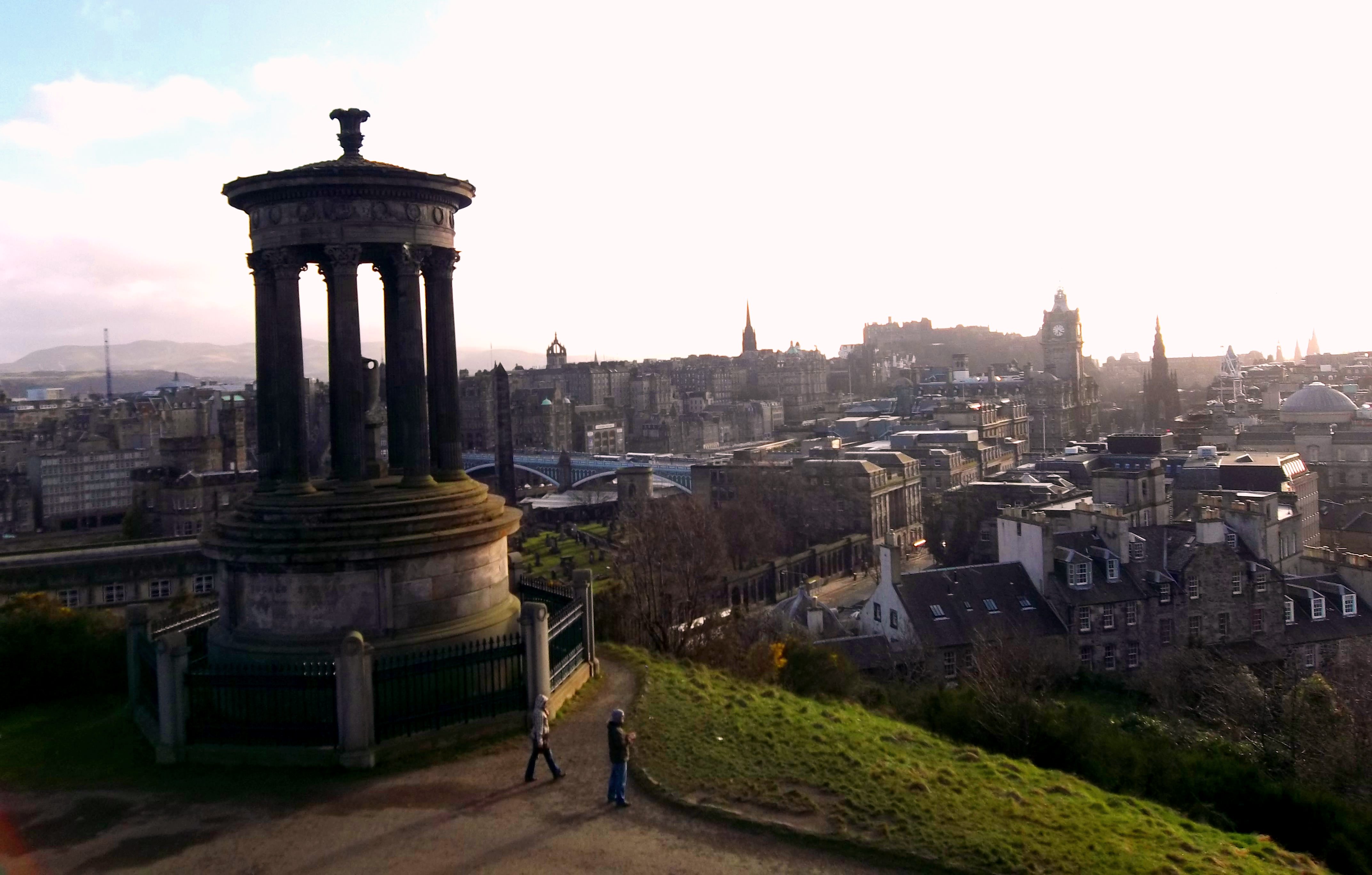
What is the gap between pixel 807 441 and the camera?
96.8 meters

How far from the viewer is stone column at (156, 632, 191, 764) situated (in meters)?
10.9

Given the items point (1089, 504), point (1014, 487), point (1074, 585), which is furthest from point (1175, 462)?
point (1074, 585)

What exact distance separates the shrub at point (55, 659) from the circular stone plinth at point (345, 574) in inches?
123

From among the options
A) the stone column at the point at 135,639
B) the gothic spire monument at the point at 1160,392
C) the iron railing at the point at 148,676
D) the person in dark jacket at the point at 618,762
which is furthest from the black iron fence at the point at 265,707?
the gothic spire monument at the point at 1160,392

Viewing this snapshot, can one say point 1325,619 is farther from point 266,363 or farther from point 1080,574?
point 266,363

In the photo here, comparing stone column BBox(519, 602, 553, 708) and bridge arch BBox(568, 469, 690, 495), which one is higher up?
stone column BBox(519, 602, 553, 708)

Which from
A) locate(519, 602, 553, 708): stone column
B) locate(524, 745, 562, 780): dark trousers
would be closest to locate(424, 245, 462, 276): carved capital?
locate(519, 602, 553, 708): stone column

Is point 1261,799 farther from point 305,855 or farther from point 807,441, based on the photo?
point 807,441

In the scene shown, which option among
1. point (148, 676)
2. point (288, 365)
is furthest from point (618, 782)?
point (288, 365)

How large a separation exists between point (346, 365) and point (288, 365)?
0.73 metres

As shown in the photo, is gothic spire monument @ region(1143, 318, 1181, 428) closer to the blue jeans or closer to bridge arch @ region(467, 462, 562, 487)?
bridge arch @ region(467, 462, 562, 487)

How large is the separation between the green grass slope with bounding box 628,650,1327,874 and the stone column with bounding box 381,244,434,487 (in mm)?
4479

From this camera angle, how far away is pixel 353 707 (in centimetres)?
1055

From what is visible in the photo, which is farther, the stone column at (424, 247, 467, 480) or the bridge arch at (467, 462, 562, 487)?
the bridge arch at (467, 462, 562, 487)
